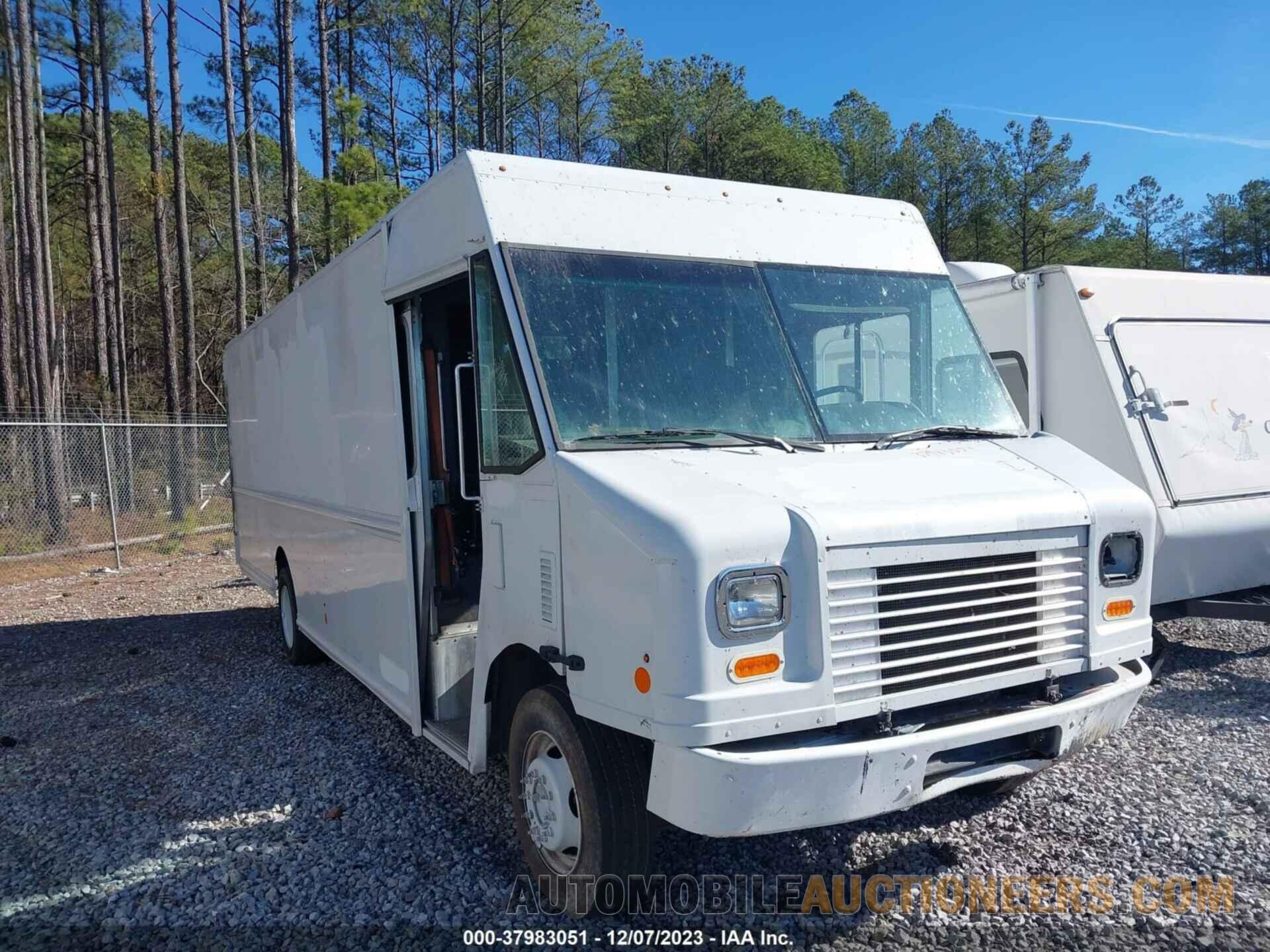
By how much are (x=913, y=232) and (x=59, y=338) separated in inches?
1481

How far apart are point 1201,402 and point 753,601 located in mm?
5096

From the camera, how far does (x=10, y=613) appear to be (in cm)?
1041

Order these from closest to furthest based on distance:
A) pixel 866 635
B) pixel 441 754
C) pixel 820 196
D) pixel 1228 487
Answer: pixel 866 635, pixel 820 196, pixel 441 754, pixel 1228 487

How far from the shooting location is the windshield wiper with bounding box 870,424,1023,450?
3893 millimetres

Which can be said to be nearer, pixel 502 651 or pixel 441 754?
pixel 502 651

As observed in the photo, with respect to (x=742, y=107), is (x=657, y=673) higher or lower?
lower

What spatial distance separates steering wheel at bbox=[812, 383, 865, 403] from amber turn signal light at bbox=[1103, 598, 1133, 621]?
4.23 feet

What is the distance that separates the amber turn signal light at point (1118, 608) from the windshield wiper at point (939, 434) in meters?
0.91

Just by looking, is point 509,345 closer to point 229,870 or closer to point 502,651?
point 502,651

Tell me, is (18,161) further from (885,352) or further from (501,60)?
(885,352)

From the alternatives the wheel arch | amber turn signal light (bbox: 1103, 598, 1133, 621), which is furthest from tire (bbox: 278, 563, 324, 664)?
amber turn signal light (bbox: 1103, 598, 1133, 621)

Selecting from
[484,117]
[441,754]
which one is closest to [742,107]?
[484,117]

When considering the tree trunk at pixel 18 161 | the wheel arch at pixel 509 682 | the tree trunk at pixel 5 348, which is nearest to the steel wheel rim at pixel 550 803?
the wheel arch at pixel 509 682

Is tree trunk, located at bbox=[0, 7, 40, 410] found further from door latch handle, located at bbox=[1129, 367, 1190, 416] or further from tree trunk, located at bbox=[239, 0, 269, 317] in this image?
→ door latch handle, located at bbox=[1129, 367, 1190, 416]
